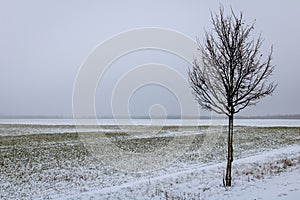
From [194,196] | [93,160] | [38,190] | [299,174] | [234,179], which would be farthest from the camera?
[93,160]

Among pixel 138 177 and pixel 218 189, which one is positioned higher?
pixel 218 189

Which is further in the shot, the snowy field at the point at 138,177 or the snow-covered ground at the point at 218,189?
the snowy field at the point at 138,177

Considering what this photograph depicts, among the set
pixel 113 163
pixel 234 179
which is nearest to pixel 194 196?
pixel 234 179

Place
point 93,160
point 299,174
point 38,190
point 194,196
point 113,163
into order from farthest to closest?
point 93,160
point 113,163
point 38,190
point 299,174
point 194,196

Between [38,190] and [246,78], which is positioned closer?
[246,78]

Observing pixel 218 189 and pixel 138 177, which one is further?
pixel 138 177

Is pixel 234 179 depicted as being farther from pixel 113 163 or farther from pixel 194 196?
pixel 113 163

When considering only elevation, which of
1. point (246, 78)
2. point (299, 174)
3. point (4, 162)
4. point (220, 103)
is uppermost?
point (246, 78)

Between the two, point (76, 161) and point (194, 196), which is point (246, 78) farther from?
point (76, 161)

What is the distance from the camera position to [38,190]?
12.2 m

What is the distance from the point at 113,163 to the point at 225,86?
471 inches

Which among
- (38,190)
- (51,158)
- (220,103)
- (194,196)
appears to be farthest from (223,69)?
(51,158)

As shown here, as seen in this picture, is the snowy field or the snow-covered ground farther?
the snowy field

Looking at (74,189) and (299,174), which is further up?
(299,174)
